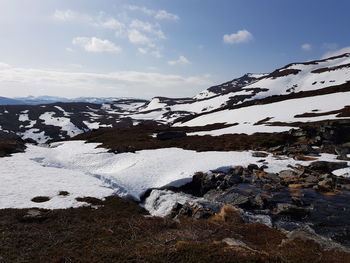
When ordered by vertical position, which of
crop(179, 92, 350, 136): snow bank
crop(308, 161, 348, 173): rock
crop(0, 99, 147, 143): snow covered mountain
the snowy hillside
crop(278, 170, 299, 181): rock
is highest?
the snowy hillside

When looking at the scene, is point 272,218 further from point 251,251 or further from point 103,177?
point 103,177

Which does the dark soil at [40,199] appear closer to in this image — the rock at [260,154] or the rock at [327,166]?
the rock at [260,154]

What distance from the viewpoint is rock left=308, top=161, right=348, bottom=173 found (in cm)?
2748

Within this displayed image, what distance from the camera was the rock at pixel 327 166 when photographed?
27.5m

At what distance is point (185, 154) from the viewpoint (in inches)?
1500

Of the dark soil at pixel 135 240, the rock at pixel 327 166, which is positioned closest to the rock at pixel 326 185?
the rock at pixel 327 166

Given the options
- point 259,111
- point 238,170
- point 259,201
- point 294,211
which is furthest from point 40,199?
point 259,111

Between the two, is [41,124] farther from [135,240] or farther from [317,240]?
[317,240]

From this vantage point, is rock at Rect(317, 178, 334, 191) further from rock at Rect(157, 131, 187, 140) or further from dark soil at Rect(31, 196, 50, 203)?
rock at Rect(157, 131, 187, 140)

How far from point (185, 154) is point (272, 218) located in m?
19.9

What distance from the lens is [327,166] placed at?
1094 inches

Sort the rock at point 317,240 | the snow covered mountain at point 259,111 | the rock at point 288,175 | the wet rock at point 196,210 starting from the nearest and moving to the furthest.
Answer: the rock at point 317,240 → the wet rock at point 196,210 → the rock at point 288,175 → the snow covered mountain at point 259,111

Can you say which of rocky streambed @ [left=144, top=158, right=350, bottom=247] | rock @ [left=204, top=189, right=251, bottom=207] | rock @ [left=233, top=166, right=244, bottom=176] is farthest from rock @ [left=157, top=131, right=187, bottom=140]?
rock @ [left=204, top=189, right=251, bottom=207]

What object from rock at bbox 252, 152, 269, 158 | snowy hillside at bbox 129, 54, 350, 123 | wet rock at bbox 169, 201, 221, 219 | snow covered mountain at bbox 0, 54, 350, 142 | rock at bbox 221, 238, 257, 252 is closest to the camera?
rock at bbox 221, 238, 257, 252
